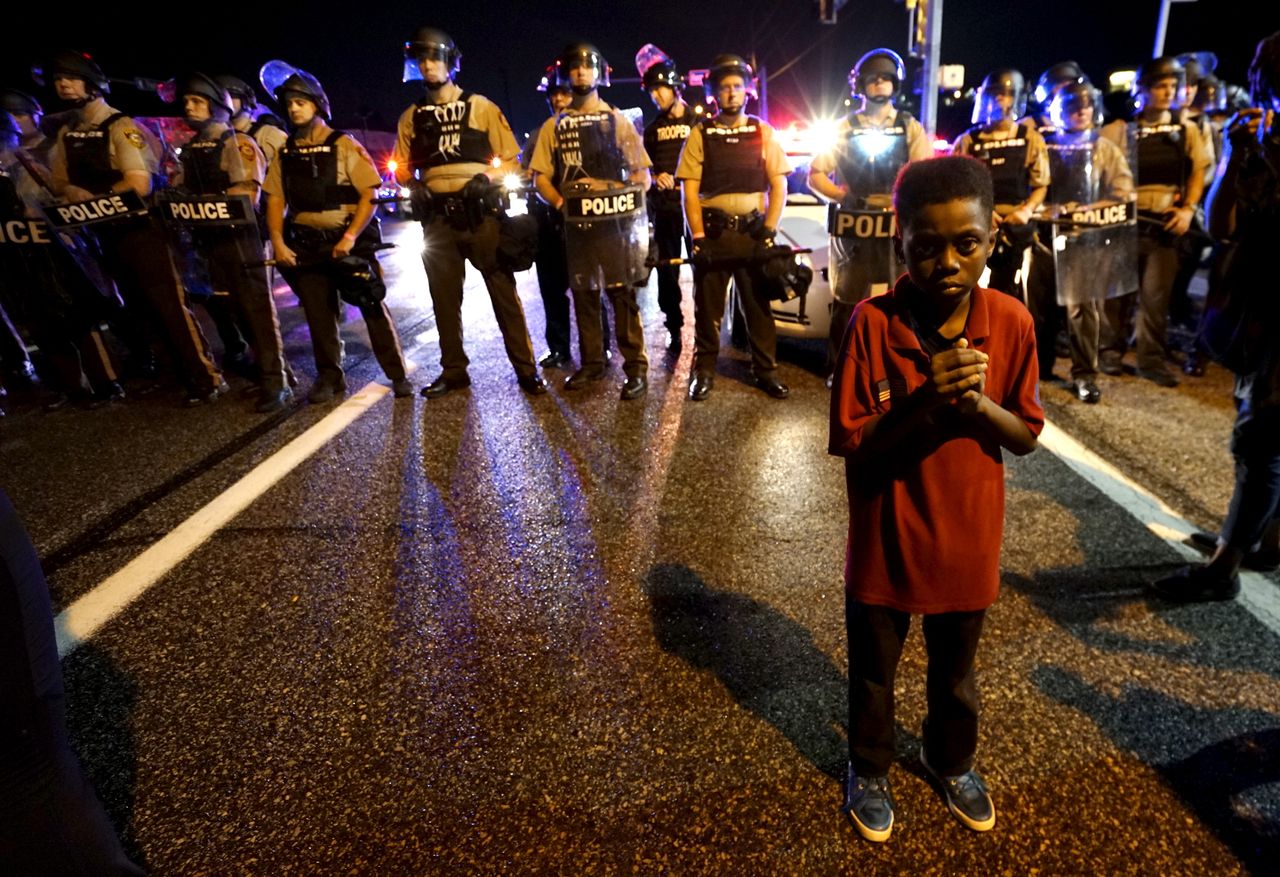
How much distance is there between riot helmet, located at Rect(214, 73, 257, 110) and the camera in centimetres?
762

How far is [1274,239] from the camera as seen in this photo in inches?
101

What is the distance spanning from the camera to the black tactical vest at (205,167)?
5.88 meters

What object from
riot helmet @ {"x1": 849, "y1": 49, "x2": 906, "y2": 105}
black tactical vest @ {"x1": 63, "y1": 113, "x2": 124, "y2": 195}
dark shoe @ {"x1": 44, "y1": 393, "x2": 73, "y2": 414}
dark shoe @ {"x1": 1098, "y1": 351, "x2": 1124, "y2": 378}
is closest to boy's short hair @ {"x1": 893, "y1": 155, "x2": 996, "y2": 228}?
riot helmet @ {"x1": 849, "y1": 49, "x2": 906, "y2": 105}

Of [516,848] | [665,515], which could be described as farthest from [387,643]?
[665,515]

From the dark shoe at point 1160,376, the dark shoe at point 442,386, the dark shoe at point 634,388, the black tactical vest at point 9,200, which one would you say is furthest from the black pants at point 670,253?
the black tactical vest at point 9,200

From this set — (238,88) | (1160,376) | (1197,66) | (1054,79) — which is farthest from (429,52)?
(1197,66)

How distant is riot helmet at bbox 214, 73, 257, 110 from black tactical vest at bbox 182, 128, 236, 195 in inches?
86.6

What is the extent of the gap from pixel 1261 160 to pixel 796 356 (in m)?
4.13

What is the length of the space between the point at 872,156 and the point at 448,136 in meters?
3.21

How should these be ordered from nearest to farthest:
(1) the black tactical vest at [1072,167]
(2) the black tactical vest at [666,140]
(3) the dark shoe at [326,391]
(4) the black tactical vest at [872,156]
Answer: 1. (1) the black tactical vest at [1072,167]
2. (4) the black tactical vest at [872,156]
3. (3) the dark shoe at [326,391]
4. (2) the black tactical vest at [666,140]

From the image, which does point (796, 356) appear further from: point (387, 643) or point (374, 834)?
point (374, 834)

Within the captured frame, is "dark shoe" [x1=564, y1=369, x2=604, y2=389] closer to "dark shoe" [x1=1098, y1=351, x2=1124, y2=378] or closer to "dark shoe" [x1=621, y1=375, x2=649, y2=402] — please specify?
"dark shoe" [x1=621, y1=375, x2=649, y2=402]

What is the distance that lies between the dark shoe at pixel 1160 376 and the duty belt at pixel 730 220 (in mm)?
3324

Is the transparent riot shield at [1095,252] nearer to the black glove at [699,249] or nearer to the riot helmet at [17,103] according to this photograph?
the black glove at [699,249]
